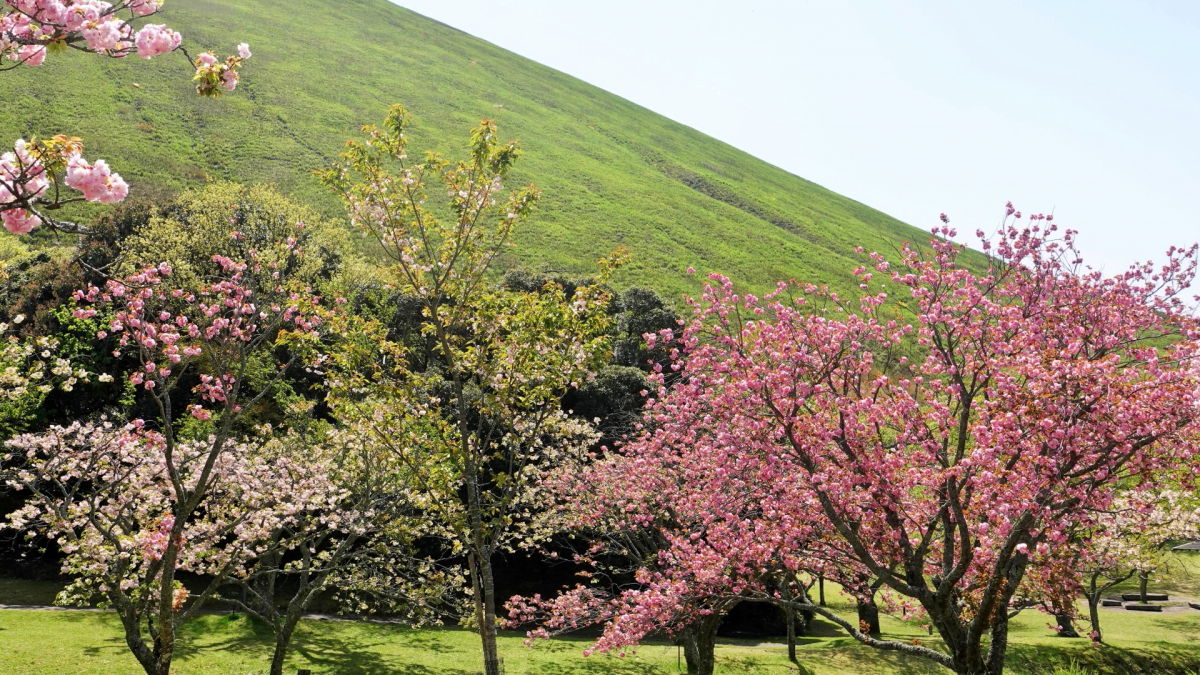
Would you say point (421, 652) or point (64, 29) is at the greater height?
point (64, 29)

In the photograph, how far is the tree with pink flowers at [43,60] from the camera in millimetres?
6098

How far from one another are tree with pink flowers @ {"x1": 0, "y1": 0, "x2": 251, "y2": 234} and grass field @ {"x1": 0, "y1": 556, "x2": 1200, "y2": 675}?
65.4ft

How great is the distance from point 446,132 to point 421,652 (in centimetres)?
7660

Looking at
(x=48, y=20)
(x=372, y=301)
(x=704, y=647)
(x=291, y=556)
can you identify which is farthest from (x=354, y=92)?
(x=48, y=20)

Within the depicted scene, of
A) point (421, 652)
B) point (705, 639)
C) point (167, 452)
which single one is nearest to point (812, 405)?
point (705, 639)

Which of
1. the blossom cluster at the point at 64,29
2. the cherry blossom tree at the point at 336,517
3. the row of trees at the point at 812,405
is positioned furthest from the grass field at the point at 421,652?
the blossom cluster at the point at 64,29

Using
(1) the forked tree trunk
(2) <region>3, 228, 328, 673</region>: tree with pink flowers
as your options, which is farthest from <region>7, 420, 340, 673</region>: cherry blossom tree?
(1) the forked tree trunk

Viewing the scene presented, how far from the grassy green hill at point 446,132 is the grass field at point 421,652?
3942 centimetres

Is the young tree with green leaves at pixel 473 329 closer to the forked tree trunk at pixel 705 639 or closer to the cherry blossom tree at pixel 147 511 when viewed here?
the cherry blossom tree at pixel 147 511

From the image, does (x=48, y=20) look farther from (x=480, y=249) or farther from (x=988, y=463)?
(x=988, y=463)

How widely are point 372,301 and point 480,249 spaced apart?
35.8m

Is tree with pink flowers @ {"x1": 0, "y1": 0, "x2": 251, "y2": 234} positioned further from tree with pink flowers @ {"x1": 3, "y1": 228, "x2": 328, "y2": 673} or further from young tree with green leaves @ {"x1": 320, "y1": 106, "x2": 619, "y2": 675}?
young tree with green leaves @ {"x1": 320, "y1": 106, "x2": 619, "y2": 675}

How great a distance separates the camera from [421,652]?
27312 mm

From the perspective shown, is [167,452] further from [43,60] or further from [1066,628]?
[1066,628]
